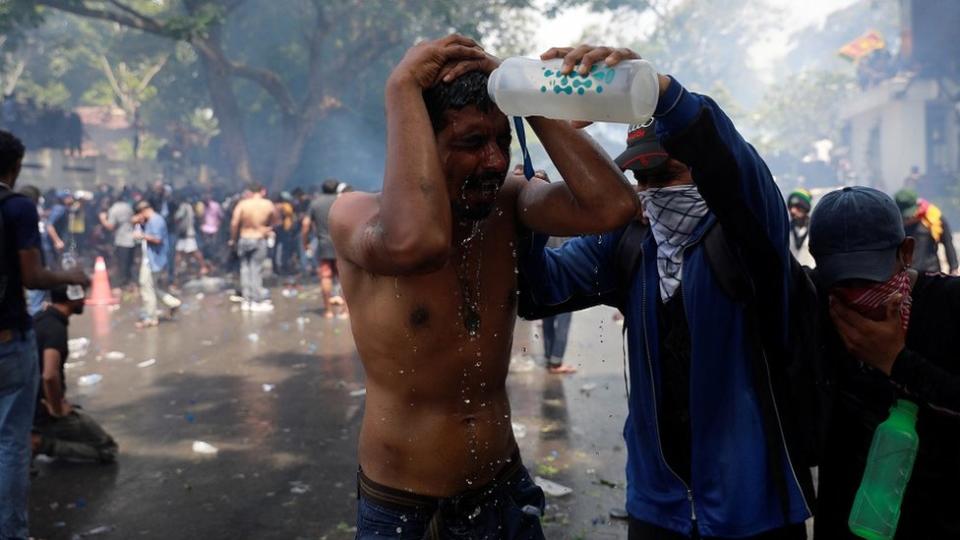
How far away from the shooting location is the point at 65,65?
1549 inches

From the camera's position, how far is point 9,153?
4266 millimetres

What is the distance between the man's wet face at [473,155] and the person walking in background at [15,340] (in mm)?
3050

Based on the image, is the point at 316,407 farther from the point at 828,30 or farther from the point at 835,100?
the point at 828,30

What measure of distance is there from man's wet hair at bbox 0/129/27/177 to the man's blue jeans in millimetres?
899

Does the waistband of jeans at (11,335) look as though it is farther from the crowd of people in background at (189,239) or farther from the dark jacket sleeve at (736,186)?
the crowd of people in background at (189,239)

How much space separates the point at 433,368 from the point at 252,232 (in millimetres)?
10945

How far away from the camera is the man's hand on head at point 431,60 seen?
1979 millimetres

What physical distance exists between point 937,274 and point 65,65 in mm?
44159

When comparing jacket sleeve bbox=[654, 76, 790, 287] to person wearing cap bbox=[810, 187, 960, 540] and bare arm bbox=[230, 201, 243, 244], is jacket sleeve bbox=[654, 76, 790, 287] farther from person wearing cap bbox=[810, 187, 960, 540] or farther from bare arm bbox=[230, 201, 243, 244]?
bare arm bbox=[230, 201, 243, 244]

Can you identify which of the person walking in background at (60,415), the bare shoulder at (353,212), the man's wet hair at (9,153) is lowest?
the person walking in background at (60,415)

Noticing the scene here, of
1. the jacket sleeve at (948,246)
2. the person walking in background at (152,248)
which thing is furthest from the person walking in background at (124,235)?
the jacket sleeve at (948,246)

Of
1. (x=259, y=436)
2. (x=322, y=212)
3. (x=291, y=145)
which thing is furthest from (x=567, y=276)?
(x=291, y=145)

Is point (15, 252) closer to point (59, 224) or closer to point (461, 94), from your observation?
point (461, 94)

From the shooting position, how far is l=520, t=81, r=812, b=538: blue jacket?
78.0 inches
